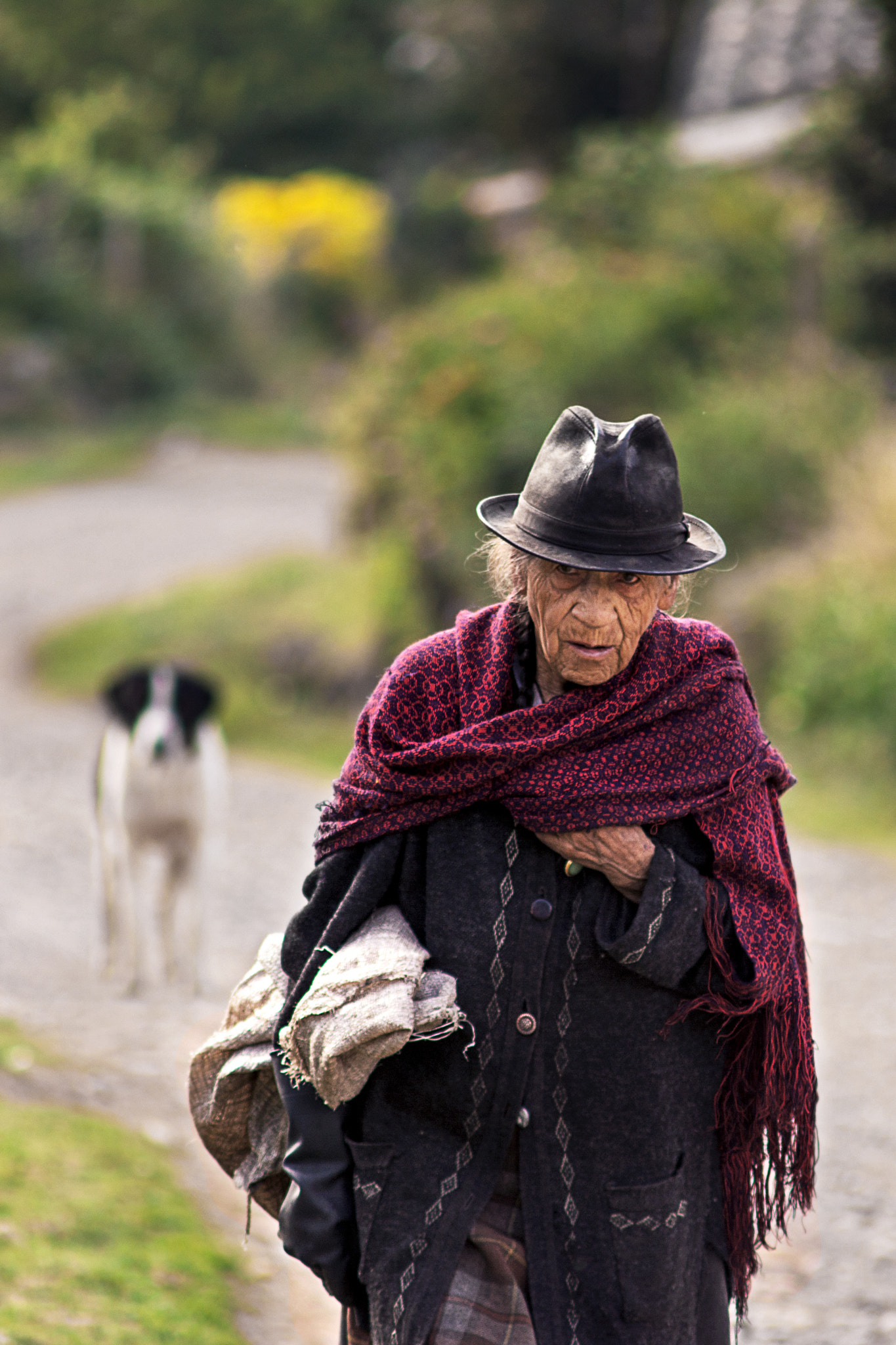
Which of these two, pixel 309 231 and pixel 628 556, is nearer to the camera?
pixel 628 556

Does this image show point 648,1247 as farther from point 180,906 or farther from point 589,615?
point 180,906

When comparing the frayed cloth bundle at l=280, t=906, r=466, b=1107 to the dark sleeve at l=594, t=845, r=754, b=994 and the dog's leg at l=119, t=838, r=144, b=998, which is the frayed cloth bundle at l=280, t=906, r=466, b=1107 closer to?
the dark sleeve at l=594, t=845, r=754, b=994

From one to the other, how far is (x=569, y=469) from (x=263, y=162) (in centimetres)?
4227

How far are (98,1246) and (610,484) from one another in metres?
3.02

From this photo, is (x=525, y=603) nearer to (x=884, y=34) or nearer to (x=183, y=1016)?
(x=183, y=1016)

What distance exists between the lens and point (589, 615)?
2414 millimetres

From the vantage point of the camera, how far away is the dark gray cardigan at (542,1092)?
246 cm

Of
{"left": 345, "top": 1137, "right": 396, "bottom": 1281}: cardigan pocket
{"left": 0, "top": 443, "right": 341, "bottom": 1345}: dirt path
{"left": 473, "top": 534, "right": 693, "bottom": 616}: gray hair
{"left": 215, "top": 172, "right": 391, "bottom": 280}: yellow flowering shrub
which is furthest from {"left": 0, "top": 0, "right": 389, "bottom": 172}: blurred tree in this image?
{"left": 345, "top": 1137, "right": 396, "bottom": 1281}: cardigan pocket

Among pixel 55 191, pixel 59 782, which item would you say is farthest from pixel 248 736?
pixel 55 191

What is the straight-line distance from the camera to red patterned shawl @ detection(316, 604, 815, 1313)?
2.43 m

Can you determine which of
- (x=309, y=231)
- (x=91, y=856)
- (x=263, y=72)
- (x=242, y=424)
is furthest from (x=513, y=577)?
(x=263, y=72)

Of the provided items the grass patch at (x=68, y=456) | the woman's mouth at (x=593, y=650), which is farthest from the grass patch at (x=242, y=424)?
the woman's mouth at (x=593, y=650)

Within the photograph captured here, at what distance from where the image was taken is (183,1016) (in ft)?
22.4

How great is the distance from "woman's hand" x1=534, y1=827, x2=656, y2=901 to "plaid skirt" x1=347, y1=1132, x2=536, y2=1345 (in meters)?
0.47
